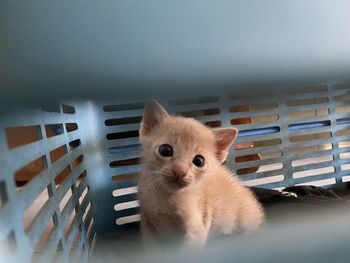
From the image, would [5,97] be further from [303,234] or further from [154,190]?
[154,190]

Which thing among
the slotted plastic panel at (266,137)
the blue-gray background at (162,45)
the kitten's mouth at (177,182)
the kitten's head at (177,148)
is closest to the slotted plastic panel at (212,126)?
the slotted plastic panel at (266,137)

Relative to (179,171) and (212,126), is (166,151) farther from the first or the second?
(212,126)

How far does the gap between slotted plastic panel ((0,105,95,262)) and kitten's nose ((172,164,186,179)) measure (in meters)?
0.22

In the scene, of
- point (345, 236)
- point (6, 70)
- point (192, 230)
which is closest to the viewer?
point (6, 70)

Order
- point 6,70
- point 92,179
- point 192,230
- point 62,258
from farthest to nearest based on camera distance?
point 92,179 → point 192,230 → point 62,258 → point 6,70

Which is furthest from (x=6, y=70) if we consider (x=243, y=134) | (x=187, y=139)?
(x=243, y=134)

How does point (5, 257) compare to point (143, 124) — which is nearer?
point (5, 257)

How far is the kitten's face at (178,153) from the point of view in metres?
0.71

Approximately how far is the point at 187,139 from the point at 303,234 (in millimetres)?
435

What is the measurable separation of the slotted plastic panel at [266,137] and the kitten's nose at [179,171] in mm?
393

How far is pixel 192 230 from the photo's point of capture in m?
0.74

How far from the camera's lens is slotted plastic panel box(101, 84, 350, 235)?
1103 mm

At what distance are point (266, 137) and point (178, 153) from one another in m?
0.57

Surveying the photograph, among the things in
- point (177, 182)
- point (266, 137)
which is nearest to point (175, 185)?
point (177, 182)
